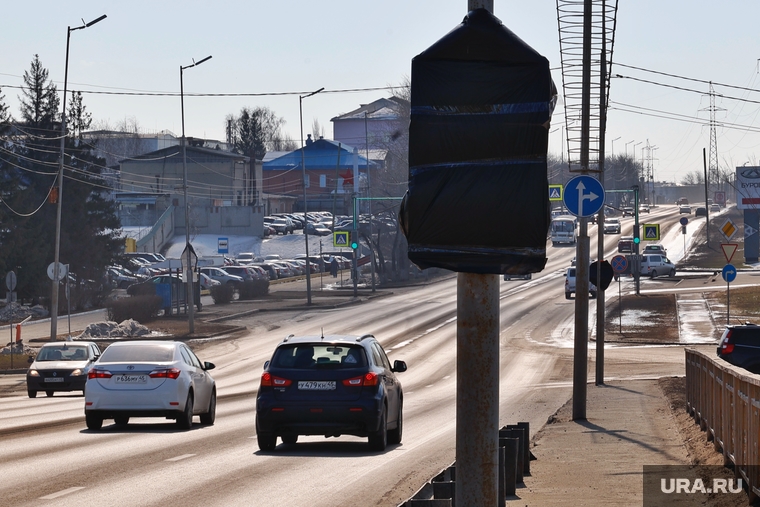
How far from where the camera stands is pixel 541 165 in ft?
16.9

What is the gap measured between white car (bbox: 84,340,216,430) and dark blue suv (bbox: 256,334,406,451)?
2902mm

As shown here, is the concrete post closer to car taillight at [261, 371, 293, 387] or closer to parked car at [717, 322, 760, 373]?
car taillight at [261, 371, 293, 387]

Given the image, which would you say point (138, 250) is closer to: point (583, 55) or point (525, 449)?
point (583, 55)

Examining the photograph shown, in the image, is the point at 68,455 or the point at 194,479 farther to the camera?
the point at 68,455

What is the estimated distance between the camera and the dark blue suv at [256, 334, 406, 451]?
1462 cm

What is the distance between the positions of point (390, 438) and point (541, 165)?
11.6m

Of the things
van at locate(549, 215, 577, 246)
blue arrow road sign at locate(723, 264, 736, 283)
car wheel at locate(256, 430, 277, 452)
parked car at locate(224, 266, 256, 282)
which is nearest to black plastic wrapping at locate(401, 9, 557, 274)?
car wheel at locate(256, 430, 277, 452)

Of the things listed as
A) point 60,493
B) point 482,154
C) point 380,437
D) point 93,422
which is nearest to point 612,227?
point 93,422

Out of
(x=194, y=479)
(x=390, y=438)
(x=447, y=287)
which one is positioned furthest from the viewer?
(x=447, y=287)

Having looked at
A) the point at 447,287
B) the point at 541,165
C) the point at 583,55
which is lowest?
the point at 447,287

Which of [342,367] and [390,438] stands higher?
[342,367]

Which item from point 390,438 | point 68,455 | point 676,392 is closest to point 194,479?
point 68,455

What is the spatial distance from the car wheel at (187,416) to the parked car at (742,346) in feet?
50.8

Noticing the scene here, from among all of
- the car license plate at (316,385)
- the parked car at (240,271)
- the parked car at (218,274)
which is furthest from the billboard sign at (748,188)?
the car license plate at (316,385)
